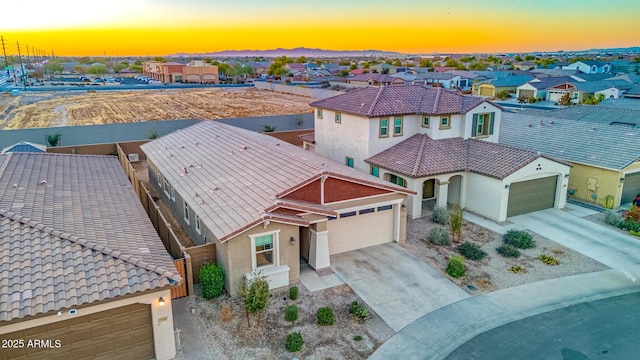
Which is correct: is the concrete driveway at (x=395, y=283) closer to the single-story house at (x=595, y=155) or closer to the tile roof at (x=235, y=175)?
the tile roof at (x=235, y=175)

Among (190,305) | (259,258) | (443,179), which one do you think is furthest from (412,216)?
(190,305)

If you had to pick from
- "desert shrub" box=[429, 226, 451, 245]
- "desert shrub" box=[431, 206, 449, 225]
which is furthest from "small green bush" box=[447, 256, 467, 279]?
"desert shrub" box=[431, 206, 449, 225]

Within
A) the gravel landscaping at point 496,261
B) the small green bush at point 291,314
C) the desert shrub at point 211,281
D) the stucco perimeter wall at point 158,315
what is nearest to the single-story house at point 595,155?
the gravel landscaping at point 496,261

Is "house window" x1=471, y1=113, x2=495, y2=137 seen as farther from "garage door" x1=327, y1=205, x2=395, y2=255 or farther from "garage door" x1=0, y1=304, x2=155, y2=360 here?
"garage door" x1=0, y1=304, x2=155, y2=360

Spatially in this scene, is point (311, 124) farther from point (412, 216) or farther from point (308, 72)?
point (308, 72)

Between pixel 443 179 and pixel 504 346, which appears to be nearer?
pixel 504 346

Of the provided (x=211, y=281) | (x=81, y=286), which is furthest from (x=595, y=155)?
(x=81, y=286)
